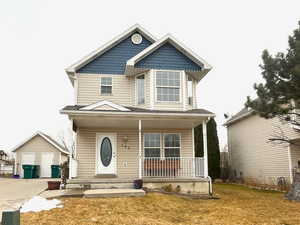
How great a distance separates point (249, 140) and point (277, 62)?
1001 cm

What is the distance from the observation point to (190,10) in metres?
14.2

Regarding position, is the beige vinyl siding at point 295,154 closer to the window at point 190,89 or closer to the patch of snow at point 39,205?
the window at point 190,89

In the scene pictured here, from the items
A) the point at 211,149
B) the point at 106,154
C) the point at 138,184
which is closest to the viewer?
the point at 138,184

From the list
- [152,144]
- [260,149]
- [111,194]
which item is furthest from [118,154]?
[260,149]

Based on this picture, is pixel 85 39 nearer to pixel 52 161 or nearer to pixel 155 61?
pixel 155 61

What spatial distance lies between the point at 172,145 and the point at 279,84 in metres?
5.51

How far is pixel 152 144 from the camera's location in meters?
14.0

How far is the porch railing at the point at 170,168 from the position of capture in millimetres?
12828

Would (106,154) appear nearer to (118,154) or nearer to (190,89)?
(118,154)

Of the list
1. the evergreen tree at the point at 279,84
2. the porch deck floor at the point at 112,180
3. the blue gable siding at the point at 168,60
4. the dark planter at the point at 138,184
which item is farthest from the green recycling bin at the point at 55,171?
the evergreen tree at the point at 279,84

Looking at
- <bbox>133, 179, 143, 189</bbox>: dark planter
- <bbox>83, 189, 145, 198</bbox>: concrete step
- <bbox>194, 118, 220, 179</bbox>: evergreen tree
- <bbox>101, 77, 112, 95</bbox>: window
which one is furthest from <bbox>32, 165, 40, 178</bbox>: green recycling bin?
<bbox>83, 189, 145, 198</bbox>: concrete step

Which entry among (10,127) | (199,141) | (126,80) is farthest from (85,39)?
(10,127)

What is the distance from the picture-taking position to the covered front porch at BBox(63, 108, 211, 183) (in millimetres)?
12898

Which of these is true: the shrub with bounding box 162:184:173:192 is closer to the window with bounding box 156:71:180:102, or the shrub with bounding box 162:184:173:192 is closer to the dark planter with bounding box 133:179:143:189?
the dark planter with bounding box 133:179:143:189
